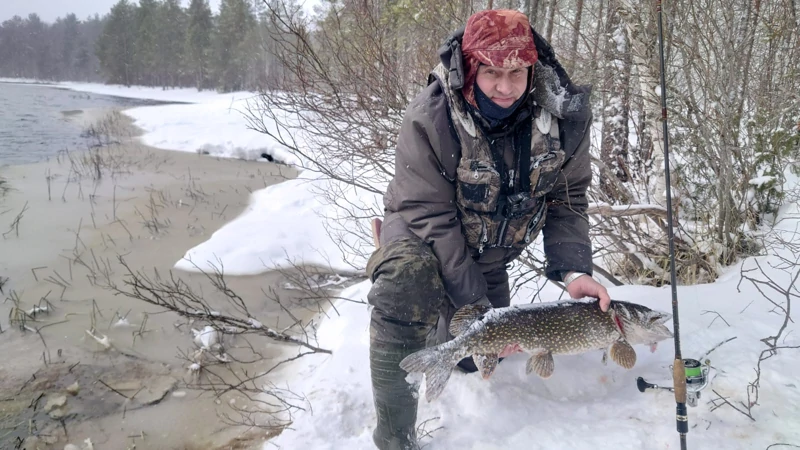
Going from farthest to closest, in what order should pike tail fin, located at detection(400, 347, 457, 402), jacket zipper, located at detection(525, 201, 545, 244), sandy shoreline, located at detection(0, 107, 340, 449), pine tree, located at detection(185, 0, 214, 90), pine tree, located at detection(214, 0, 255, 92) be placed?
1. pine tree, located at detection(185, 0, 214, 90)
2. pine tree, located at detection(214, 0, 255, 92)
3. sandy shoreline, located at detection(0, 107, 340, 449)
4. jacket zipper, located at detection(525, 201, 545, 244)
5. pike tail fin, located at detection(400, 347, 457, 402)

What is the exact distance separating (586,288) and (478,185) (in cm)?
71

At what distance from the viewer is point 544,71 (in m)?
2.29

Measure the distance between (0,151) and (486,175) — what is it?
15.9 m

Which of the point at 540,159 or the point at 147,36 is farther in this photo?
the point at 147,36

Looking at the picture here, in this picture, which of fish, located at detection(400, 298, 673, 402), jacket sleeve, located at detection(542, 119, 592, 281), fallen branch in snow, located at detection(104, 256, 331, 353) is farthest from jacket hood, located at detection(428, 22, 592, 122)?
fallen branch in snow, located at detection(104, 256, 331, 353)

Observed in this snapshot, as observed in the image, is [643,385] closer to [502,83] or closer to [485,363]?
[485,363]

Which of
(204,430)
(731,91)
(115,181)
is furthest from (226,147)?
(731,91)

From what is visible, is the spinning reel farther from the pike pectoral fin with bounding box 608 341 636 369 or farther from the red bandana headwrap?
the red bandana headwrap

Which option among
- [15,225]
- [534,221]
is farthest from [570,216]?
[15,225]

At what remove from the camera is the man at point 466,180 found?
2.14 m

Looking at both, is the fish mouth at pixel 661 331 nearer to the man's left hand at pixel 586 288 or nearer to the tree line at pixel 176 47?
the man's left hand at pixel 586 288

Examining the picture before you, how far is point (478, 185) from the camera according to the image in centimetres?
228

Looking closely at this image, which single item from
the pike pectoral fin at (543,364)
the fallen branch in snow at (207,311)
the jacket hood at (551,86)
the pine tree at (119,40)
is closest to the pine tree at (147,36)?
the pine tree at (119,40)

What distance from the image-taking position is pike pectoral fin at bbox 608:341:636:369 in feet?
6.86
